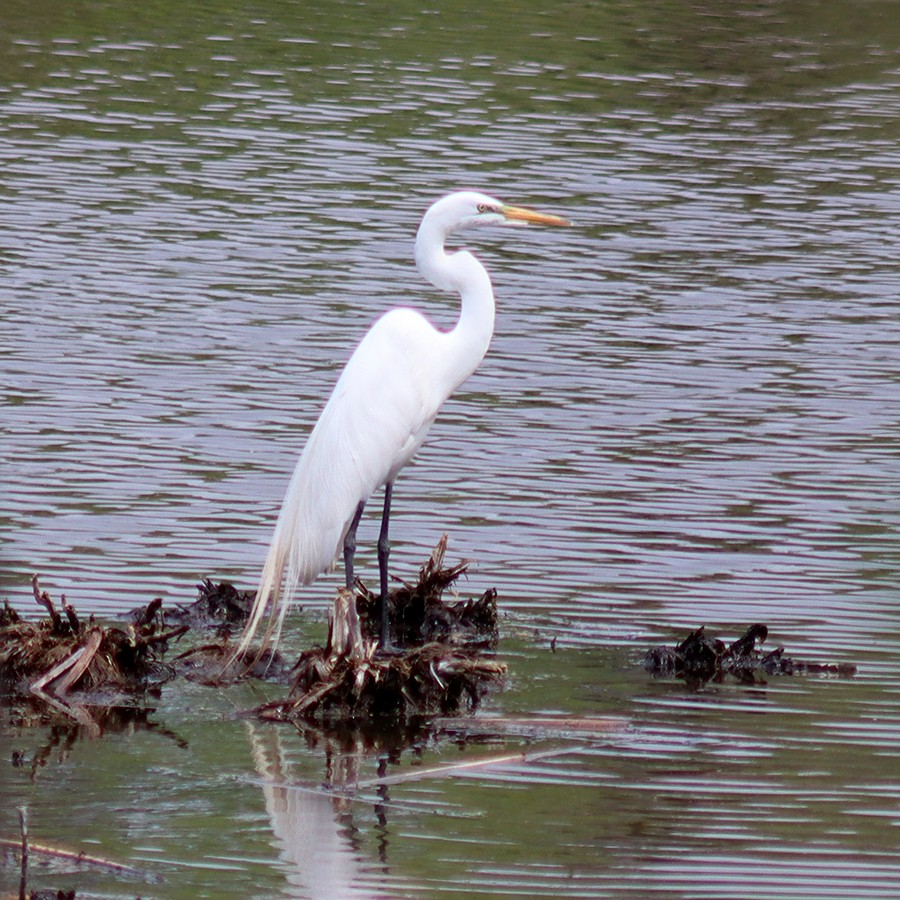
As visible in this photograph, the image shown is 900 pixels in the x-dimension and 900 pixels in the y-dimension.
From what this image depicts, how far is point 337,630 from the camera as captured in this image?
696 cm

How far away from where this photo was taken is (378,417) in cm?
768

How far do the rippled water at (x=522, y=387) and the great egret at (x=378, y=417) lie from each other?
0.83m

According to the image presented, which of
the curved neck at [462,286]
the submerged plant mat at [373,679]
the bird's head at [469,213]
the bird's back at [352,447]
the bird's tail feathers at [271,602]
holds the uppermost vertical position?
the bird's head at [469,213]

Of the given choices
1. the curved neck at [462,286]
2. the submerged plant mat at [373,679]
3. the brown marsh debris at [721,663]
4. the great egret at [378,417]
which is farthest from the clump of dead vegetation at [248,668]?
the curved neck at [462,286]

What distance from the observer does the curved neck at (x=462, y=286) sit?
7965 mm

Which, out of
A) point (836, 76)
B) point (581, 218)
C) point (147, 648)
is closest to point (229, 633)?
point (147, 648)

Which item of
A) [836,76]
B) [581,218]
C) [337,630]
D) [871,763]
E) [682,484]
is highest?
[836,76]

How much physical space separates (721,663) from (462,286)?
1.90 m

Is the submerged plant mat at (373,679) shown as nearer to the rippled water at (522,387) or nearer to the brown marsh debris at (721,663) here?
the rippled water at (522,387)

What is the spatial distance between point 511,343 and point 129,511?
466 centimetres

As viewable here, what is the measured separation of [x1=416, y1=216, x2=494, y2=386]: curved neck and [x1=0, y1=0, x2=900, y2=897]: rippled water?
1114mm

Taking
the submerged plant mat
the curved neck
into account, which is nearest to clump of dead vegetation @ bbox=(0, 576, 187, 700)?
the submerged plant mat

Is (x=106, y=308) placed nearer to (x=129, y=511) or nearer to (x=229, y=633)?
(x=129, y=511)

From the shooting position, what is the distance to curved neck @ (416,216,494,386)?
26.1 feet
